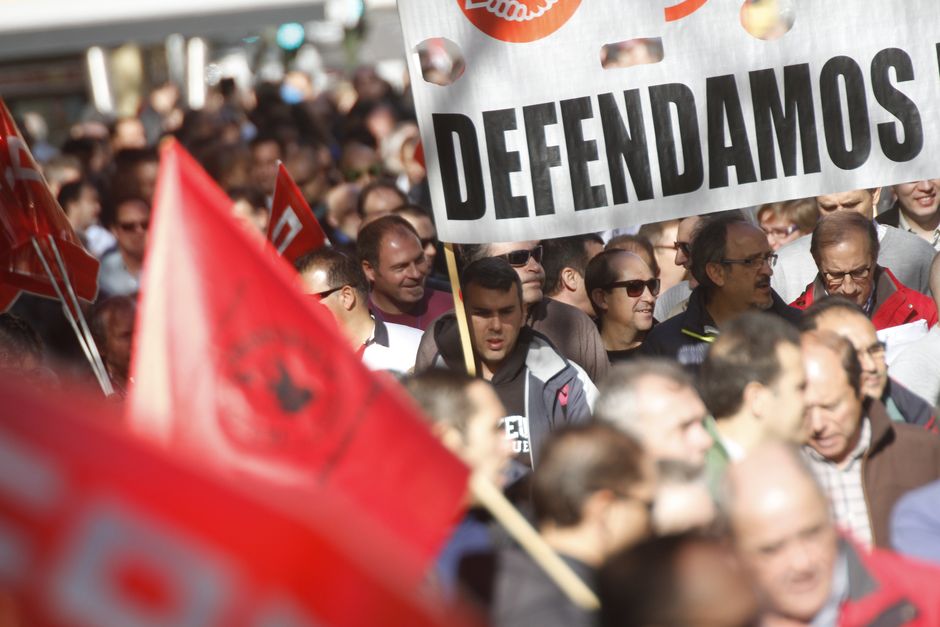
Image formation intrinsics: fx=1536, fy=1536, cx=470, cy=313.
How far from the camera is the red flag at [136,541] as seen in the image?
7.22 ft

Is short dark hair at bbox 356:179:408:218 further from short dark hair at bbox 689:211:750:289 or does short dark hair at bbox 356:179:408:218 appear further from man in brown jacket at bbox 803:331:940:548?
man in brown jacket at bbox 803:331:940:548

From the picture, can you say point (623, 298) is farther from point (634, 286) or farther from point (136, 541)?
point (136, 541)

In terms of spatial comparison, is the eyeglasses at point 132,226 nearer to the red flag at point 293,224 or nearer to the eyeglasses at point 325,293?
the red flag at point 293,224

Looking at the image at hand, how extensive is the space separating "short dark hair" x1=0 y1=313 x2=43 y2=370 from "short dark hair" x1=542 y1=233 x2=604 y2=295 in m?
2.49

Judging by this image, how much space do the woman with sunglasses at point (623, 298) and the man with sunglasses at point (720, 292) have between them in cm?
48

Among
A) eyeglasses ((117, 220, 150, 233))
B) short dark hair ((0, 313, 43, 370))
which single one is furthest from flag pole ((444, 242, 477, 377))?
eyeglasses ((117, 220, 150, 233))

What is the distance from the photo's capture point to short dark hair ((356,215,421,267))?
7.33 metres

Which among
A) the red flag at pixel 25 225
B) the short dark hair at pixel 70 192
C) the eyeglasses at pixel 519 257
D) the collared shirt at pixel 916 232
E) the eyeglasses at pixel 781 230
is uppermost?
the red flag at pixel 25 225

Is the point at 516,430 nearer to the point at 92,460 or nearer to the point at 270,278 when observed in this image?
the point at 270,278

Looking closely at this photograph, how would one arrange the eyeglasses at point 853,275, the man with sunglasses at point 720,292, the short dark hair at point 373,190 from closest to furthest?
the man with sunglasses at point 720,292 → the eyeglasses at point 853,275 → the short dark hair at point 373,190

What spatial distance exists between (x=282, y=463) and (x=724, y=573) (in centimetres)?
90

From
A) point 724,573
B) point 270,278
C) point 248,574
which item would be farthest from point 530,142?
point 248,574

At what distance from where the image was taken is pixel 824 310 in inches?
213

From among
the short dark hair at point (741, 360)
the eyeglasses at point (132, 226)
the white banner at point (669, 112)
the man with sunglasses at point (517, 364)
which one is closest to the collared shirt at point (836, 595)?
the short dark hair at point (741, 360)
